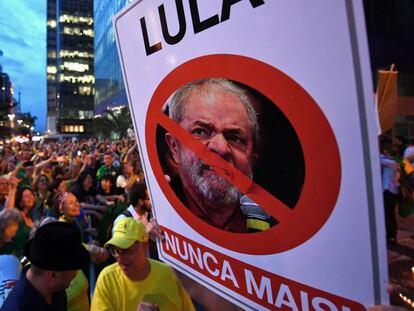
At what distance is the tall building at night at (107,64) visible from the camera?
2574 inches

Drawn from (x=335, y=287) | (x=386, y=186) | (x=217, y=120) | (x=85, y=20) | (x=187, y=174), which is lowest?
(x=386, y=186)

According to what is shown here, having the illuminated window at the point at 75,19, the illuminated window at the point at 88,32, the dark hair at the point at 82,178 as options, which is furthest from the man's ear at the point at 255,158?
the illuminated window at the point at 75,19

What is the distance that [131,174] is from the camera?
7.07 metres

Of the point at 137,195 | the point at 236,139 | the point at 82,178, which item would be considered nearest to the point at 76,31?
the point at 82,178

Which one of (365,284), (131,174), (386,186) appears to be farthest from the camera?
(131,174)

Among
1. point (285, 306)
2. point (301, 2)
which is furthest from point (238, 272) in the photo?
point (301, 2)

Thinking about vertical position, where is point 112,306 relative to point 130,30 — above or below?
below

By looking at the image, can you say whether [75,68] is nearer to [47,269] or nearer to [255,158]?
[47,269]

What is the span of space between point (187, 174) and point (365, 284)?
754mm

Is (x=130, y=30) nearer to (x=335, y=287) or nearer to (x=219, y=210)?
(x=219, y=210)

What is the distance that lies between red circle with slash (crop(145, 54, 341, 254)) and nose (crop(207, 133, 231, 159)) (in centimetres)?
2

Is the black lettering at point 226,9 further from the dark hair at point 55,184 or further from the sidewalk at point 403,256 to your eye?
the dark hair at point 55,184

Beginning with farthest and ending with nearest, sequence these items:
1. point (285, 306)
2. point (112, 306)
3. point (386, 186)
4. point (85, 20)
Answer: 1. point (85, 20)
2. point (386, 186)
3. point (112, 306)
4. point (285, 306)

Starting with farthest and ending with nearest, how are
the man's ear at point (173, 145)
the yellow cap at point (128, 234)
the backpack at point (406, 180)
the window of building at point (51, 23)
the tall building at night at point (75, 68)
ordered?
the window of building at point (51, 23) < the tall building at night at point (75, 68) < the backpack at point (406, 180) < the yellow cap at point (128, 234) < the man's ear at point (173, 145)
